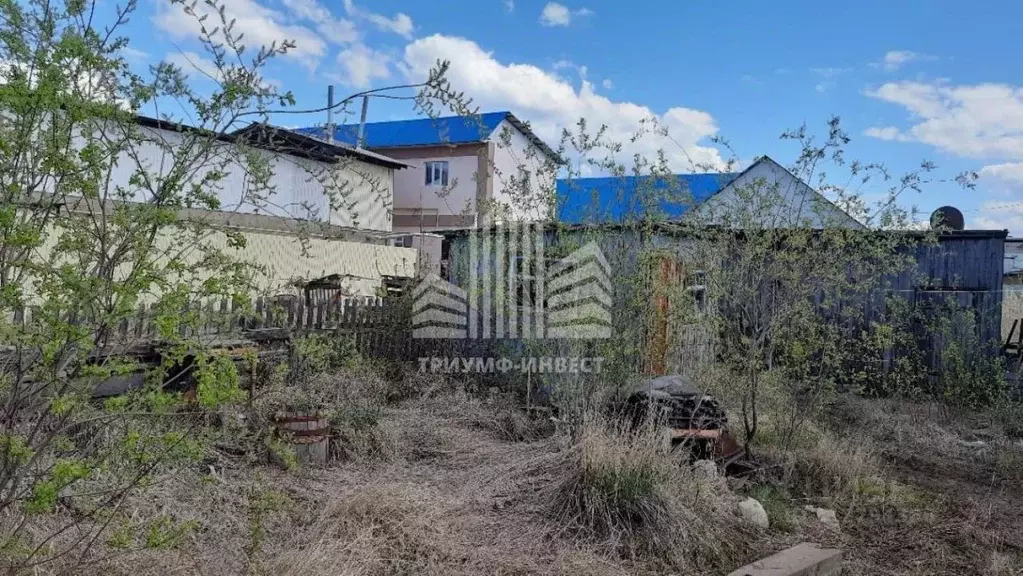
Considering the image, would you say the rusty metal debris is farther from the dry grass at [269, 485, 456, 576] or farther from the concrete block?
the dry grass at [269, 485, 456, 576]

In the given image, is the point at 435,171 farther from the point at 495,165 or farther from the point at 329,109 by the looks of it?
the point at 329,109

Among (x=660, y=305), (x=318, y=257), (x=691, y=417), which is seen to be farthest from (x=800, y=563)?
(x=318, y=257)

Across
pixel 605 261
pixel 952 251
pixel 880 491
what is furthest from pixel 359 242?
pixel 880 491

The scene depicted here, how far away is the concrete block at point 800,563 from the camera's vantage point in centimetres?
331

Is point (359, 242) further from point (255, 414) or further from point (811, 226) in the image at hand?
point (811, 226)

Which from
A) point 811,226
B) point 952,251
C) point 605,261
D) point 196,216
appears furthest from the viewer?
point 952,251

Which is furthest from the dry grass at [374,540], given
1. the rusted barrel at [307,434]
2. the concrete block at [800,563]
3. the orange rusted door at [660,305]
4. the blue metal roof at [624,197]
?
the blue metal roof at [624,197]

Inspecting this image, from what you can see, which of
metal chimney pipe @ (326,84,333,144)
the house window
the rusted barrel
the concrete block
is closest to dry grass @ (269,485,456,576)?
the rusted barrel

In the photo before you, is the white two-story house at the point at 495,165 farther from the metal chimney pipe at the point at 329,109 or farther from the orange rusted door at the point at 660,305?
the orange rusted door at the point at 660,305

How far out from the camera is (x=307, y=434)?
4.65 m

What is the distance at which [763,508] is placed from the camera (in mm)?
4223

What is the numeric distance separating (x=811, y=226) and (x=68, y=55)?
4.85 meters

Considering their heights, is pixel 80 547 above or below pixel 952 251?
below

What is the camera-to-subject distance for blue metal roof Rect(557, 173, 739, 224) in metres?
5.54
